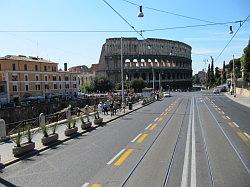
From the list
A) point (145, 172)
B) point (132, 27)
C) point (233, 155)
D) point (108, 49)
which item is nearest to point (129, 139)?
point (233, 155)

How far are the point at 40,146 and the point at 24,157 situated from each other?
Result: 92.6 inches

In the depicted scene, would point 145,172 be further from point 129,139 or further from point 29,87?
point 29,87

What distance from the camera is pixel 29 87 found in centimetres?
8731

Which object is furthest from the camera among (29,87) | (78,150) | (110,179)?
(29,87)

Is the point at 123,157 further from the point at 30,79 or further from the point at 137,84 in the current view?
the point at 137,84

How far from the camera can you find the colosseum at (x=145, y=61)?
455 feet

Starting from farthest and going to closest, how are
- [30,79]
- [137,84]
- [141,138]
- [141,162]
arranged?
1. [137,84]
2. [30,79]
3. [141,138]
4. [141,162]

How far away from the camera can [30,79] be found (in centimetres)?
8825

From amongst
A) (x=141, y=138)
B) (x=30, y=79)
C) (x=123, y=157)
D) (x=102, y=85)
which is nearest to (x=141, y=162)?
(x=123, y=157)

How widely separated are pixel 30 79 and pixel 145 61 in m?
63.3

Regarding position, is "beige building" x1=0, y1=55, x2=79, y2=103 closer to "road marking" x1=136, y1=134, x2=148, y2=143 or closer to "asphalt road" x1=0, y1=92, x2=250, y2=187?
"road marking" x1=136, y1=134, x2=148, y2=143

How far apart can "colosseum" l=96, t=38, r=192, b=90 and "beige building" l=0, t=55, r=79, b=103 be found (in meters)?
32.5

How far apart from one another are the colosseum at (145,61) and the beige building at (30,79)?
32543mm

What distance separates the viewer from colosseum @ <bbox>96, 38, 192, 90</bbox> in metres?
139
